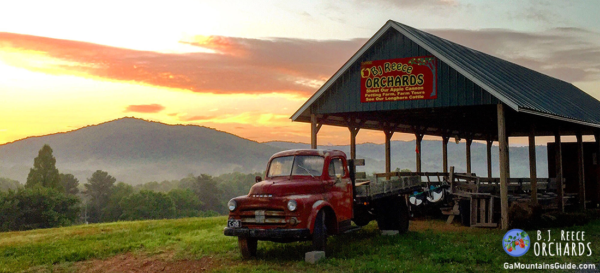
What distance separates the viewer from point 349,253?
1451 cm

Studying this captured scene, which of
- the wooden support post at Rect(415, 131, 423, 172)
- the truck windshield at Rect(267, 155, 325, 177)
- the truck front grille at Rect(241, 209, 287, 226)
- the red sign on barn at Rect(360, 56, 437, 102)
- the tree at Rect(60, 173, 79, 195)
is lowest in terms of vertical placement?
the tree at Rect(60, 173, 79, 195)

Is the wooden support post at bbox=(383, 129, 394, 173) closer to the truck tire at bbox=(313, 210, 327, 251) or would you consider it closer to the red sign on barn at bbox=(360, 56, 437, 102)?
the red sign on barn at bbox=(360, 56, 437, 102)

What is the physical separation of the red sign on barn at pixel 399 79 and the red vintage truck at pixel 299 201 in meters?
6.56

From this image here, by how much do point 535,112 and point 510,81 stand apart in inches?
190

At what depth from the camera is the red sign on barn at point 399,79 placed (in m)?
21.5

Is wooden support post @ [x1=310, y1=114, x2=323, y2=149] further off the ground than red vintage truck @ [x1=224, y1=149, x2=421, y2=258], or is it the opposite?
wooden support post @ [x1=310, y1=114, x2=323, y2=149]

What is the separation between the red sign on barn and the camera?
21469 mm

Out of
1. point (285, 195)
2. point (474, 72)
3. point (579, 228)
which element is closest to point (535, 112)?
point (474, 72)

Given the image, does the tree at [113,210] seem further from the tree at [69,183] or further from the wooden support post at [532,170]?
the wooden support post at [532,170]

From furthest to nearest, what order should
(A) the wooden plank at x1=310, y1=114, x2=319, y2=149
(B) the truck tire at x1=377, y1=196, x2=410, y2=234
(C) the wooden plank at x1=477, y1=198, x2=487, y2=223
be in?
(A) the wooden plank at x1=310, y1=114, x2=319, y2=149 → (C) the wooden plank at x1=477, y1=198, x2=487, y2=223 → (B) the truck tire at x1=377, y1=196, x2=410, y2=234

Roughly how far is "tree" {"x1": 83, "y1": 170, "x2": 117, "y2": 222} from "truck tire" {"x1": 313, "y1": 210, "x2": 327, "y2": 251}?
102 m

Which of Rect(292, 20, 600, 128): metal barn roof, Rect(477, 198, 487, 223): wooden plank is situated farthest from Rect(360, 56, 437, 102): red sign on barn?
Rect(477, 198, 487, 223): wooden plank

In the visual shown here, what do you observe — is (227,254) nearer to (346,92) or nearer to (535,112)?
(346,92)

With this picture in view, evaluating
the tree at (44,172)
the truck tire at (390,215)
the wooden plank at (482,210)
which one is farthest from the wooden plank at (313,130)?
the tree at (44,172)
